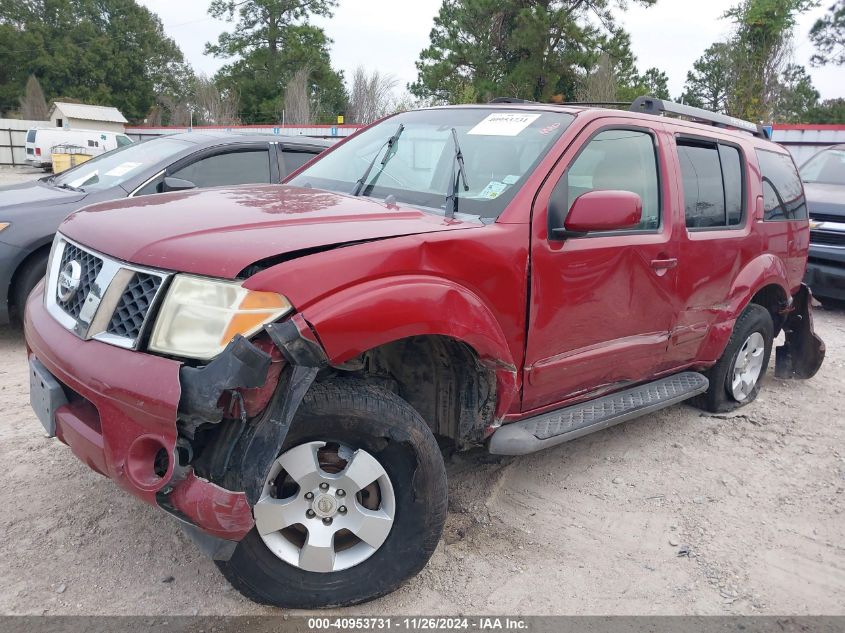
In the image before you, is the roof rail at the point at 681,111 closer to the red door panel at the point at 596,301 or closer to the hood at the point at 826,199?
the red door panel at the point at 596,301

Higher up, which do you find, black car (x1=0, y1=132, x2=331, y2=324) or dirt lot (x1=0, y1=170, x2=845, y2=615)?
black car (x1=0, y1=132, x2=331, y2=324)

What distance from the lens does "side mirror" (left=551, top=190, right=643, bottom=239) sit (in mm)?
2885

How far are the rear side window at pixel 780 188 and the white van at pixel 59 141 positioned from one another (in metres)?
25.2

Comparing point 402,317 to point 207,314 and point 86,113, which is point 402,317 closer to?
point 207,314

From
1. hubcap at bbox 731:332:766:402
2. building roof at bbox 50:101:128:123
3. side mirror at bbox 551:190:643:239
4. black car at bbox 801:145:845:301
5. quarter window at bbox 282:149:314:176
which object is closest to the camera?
side mirror at bbox 551:190:643:239

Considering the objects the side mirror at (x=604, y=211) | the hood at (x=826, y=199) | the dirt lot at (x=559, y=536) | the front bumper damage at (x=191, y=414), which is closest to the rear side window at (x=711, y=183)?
the side mirror at (x=604, y=211)

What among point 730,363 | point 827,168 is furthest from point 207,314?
point 827,168

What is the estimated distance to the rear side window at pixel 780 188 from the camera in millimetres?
4605

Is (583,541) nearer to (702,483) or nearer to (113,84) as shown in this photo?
(702,483)

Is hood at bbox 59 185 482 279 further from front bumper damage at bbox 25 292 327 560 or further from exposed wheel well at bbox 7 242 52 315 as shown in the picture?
exposed wheel well at bbox 7 242 52 315

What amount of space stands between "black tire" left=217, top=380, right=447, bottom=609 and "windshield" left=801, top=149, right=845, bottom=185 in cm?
856

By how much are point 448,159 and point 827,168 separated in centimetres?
801

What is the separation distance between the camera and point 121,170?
5.68 m

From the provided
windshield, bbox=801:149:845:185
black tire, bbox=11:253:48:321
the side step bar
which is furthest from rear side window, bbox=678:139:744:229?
windshield, bbox=801:149:845:185
